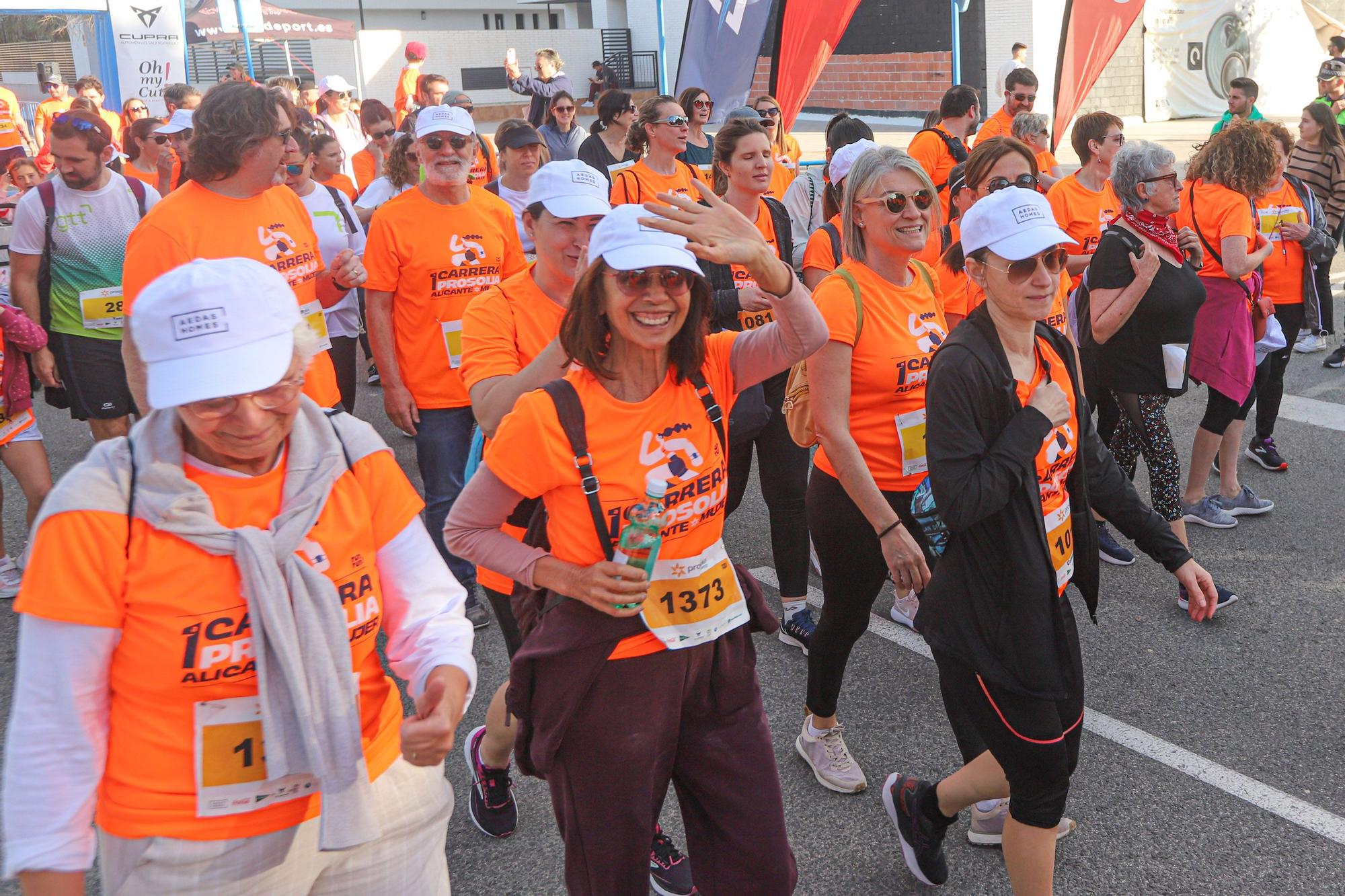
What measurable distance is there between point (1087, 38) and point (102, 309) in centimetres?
816

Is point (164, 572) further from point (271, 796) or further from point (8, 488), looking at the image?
point (8, 488)

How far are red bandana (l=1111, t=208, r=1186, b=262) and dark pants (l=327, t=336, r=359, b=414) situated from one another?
157 inches

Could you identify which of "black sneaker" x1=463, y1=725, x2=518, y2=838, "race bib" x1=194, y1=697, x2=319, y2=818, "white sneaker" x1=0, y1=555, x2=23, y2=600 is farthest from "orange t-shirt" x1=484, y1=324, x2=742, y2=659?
"white sneaker" x1=0, y1=555, x2=23, y2=600

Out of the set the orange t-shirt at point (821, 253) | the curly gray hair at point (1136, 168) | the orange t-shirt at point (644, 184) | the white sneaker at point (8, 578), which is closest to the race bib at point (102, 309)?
the white sneaker at point (8, 578)

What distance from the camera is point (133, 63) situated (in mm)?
15836

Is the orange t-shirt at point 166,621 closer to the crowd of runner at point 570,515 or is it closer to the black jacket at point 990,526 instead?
the crowd of runner at point 570,515

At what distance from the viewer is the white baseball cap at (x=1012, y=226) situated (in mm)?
2906

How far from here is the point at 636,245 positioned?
2.44m

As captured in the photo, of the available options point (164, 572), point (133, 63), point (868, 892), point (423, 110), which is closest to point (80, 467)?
point (164, 572)

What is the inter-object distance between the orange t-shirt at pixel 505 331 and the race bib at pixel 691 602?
3.06 feet

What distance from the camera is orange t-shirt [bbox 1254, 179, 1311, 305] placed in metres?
6.55

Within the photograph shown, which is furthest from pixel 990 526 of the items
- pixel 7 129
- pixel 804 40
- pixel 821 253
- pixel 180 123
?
pixel 7 129

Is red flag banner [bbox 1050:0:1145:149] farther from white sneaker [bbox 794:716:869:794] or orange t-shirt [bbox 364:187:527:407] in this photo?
white sneaker [bbox 794:716:869:794]

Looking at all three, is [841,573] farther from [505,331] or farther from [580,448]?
[580,448]
